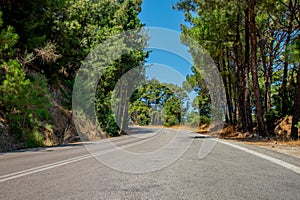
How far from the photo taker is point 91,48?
20047 millimetres

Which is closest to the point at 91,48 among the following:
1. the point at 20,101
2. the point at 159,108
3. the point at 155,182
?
the point at 20,101

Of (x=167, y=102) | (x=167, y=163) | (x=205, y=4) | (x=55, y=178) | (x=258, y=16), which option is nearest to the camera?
(x=55, y=178)

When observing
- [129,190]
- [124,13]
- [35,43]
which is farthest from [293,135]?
[124,13]

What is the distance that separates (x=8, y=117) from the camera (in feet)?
39.0

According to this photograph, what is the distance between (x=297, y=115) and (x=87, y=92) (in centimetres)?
1338

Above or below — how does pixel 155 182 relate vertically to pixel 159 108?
below

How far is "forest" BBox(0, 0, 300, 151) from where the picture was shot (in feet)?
38.6

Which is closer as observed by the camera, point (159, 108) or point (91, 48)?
point (91, 48)

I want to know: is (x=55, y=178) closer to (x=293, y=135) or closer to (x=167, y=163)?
(x=167, y=163)

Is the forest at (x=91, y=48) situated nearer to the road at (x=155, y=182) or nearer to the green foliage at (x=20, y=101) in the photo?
the green foliage at (x=20, y=101)

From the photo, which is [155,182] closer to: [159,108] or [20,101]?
[20,101]

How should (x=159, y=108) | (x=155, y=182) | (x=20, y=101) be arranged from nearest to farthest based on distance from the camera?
1. (x=155, y=182)
2. (x=20, y=101)
3. (x=159, y=108)

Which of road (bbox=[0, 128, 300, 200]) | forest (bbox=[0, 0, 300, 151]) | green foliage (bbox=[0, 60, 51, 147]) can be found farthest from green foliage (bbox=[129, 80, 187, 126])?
road (bbox=[0, 128, 300, 200])

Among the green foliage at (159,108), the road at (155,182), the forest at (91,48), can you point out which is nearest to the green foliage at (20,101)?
the forest at (91,48)
